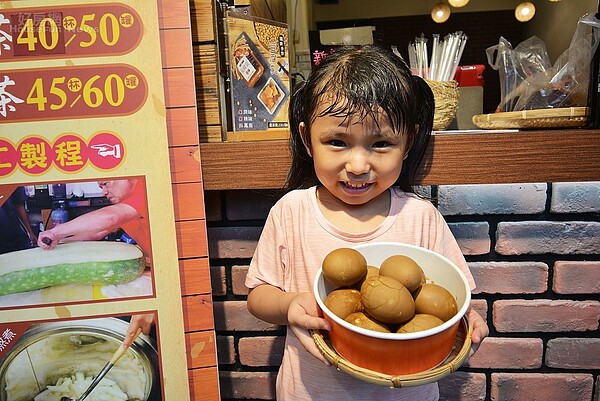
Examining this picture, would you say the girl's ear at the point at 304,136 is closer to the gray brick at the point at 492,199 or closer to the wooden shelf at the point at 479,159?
→ the wooden shelf at the point at 479,159

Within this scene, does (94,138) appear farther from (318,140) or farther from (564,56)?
(564,56)

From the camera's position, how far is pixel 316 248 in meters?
0.97

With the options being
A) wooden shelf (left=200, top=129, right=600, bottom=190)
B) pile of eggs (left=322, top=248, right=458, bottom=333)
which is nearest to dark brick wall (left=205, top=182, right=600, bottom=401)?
wooden shelf (left=200, top=129, right=600, bottom=190)

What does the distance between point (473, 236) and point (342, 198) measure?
1.53 ft

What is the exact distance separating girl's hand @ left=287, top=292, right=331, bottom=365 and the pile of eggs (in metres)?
0.04

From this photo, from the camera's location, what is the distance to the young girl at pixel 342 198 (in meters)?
0.87

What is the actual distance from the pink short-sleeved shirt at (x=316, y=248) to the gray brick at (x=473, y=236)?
0.23 m

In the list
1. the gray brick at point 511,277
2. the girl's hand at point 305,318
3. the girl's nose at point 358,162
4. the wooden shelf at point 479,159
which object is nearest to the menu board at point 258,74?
the wooden shelf at point 479,159

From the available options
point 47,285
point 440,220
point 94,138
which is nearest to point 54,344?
point 47,285

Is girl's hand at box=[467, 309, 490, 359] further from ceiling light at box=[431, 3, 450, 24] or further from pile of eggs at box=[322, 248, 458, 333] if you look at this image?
ceiling light at box=[431, 3, 450, 24]

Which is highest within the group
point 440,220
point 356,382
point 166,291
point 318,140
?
point 318,140

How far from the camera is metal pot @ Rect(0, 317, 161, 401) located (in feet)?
3.39

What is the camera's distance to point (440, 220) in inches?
39.4

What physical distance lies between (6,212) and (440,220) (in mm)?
978
